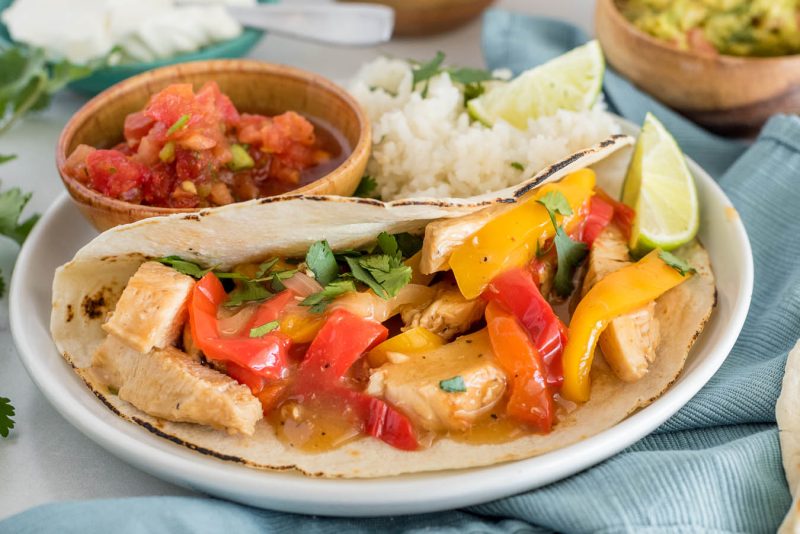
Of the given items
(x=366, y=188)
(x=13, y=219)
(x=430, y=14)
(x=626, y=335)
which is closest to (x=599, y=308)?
(x=626, y=335)

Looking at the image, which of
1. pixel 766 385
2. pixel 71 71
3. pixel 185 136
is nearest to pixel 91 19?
pixel 71 71

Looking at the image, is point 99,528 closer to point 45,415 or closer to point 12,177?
point 45,415

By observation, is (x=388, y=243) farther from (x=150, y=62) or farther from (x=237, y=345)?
(x=150, y=62)

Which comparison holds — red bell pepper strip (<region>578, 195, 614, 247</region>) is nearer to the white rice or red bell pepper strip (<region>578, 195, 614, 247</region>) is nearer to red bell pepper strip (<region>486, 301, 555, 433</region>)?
the white rice

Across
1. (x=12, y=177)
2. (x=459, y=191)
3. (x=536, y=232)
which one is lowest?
(x=12, y=177)

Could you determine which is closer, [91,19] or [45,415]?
[45,415]

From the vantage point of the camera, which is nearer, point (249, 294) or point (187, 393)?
point (187, 393)
